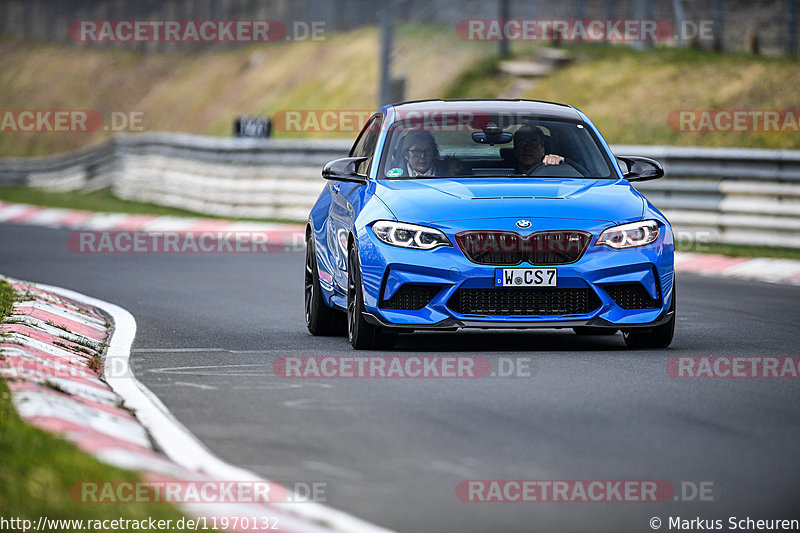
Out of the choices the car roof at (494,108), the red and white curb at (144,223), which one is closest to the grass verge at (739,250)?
the red and white curb at (144,223)

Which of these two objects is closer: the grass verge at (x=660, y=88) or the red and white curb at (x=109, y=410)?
the red and white curb at (x=109, y=410)

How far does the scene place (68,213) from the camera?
2886cm

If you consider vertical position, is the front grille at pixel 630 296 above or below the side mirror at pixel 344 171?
below

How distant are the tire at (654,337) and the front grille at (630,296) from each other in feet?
0.89

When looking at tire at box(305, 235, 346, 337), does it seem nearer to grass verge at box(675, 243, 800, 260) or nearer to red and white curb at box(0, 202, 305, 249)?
grass verge at box(675, 243, 800, 260)

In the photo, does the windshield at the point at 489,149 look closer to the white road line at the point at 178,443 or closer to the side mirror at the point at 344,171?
the side mirror at the point at 344,171

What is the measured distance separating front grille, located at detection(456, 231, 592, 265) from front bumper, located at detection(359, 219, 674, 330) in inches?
1.7

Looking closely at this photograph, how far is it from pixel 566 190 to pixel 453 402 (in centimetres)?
261

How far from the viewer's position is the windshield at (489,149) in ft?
36.1

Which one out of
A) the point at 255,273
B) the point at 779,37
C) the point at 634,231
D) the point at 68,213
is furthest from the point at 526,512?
the point at 779,37

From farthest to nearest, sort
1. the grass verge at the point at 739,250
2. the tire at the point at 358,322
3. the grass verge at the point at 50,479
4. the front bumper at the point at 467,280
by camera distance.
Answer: the grass verge at the point at 739,250 → the tire at the point at 358,322 → the front bumper at the point at 467,280 → the grass verge at the point at 50,479

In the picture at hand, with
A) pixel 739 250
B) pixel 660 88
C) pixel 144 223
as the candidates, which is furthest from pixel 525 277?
pixel 660 88

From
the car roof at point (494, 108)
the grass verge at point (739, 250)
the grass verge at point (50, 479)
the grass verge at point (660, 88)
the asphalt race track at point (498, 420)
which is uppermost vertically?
the grass verge at point (660, 88)

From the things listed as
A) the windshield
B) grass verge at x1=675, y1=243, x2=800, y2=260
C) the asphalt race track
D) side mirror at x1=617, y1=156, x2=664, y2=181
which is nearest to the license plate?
the asphalt race track
